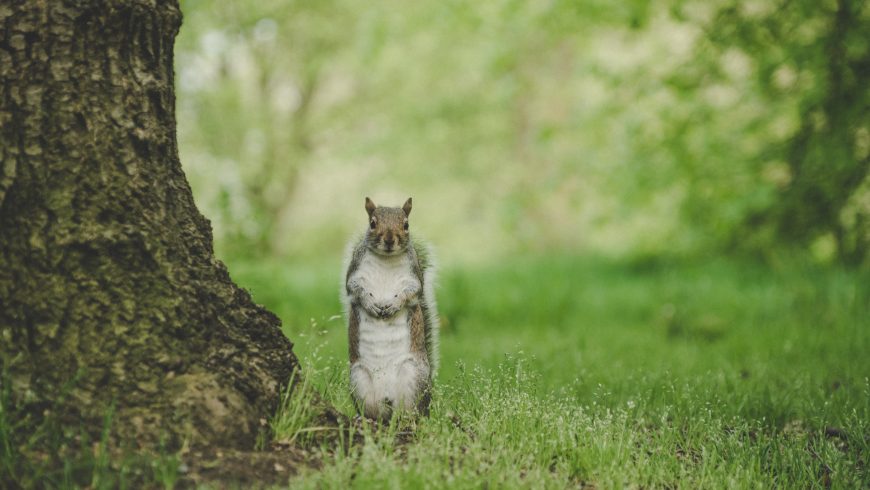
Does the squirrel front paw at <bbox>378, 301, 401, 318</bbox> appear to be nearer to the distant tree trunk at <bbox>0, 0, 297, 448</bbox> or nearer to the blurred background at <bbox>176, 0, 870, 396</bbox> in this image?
the blurred background at <bbox>176, 0, 870, 396</bbox>

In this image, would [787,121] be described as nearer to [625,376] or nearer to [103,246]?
[625,376]

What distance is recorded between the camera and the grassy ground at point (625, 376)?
2611 millimetres

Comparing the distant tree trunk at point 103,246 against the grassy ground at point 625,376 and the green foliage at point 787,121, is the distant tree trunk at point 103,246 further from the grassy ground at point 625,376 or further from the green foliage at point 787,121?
the green foliage at point 787,121

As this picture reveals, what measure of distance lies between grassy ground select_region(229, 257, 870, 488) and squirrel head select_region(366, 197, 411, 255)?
51cm

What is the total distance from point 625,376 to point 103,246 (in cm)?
304

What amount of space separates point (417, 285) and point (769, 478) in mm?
1481

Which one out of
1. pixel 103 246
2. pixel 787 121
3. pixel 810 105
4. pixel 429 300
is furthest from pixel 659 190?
pixel 103 246

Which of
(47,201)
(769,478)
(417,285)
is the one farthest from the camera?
(417,285)

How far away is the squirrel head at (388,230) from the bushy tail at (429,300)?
0.26 meters

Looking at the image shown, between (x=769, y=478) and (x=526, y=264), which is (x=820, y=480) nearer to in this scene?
(x=769, y=478)

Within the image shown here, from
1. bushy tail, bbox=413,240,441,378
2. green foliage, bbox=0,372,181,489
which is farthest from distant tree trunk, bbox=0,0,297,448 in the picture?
bushy tail, bbox=413,240,441,378

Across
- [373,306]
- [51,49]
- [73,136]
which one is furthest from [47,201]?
[373,306]

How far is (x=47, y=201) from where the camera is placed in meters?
2.32

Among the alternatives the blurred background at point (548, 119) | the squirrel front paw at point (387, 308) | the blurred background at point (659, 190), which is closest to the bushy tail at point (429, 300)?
the squirrel front paw at point (387, 308)
